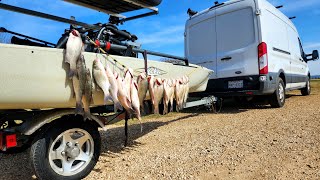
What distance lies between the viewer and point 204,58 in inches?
347

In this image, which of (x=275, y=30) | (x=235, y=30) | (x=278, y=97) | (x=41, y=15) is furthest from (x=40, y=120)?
(x=275, y=30)

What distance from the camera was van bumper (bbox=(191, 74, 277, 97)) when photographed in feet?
25.7

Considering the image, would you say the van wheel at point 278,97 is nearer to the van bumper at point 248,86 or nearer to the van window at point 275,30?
the van bumper at point 248,86

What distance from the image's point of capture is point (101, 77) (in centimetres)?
384

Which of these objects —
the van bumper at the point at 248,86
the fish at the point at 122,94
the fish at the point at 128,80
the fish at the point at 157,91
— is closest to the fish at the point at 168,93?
the fish at the point at 157,91

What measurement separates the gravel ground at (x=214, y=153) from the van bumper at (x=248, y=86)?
1.21m

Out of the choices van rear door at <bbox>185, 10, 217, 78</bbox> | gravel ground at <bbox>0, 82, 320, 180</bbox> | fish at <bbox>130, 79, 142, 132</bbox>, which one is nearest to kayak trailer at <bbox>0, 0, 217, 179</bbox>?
fish at <bbox>130, 79, 142, 132</bbox>

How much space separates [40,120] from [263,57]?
5.62 meters

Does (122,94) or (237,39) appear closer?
(122,94)

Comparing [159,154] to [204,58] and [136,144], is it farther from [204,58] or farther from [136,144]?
[204,58]

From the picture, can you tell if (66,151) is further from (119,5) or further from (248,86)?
(248,86)

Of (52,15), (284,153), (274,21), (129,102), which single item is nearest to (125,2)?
(52,15)

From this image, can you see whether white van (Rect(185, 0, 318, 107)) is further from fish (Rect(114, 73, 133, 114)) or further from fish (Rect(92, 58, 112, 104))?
fish (Rect(92, 58, 112, 104))

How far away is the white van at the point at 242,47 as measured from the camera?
781 centimetres
